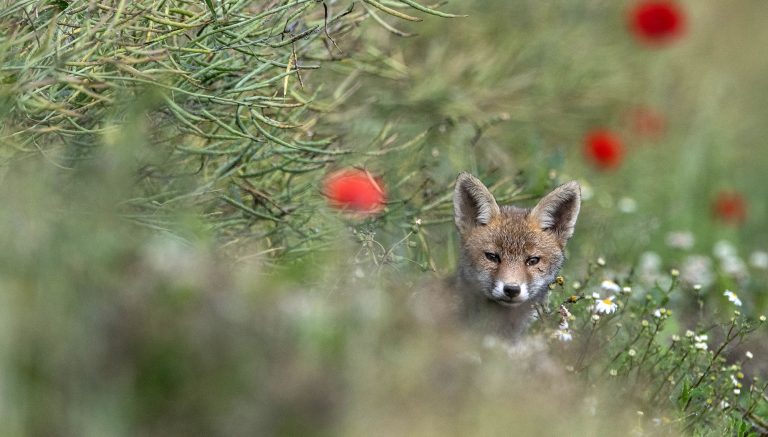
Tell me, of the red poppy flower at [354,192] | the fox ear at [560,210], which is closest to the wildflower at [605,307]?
the fox ear at [560,210]

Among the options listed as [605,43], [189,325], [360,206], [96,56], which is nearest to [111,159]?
[189,325]

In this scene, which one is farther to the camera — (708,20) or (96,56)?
(708,20)

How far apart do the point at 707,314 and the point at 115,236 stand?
4764 millimetres

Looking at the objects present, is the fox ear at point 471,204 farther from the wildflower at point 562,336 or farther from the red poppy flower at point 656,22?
the red poppy flower at point 656,22

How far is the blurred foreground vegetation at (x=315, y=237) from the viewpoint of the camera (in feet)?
10.5

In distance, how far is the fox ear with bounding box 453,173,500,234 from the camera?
568cm

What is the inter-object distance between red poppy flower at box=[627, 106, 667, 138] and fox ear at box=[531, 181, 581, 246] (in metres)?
4.64

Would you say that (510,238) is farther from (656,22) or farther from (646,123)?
(646,123)

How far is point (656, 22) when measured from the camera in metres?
9.52

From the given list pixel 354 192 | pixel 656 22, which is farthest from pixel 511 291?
pixel 656 22

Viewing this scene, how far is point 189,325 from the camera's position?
3.26m

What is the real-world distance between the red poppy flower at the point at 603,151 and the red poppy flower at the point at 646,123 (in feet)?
4.78

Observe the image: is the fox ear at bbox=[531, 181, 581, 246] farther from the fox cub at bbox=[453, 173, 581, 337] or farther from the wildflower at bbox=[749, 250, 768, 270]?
the wildflower at bbox=[749, 250, 768, 270]

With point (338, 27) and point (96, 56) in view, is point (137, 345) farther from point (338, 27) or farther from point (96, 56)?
point (338, 27)
